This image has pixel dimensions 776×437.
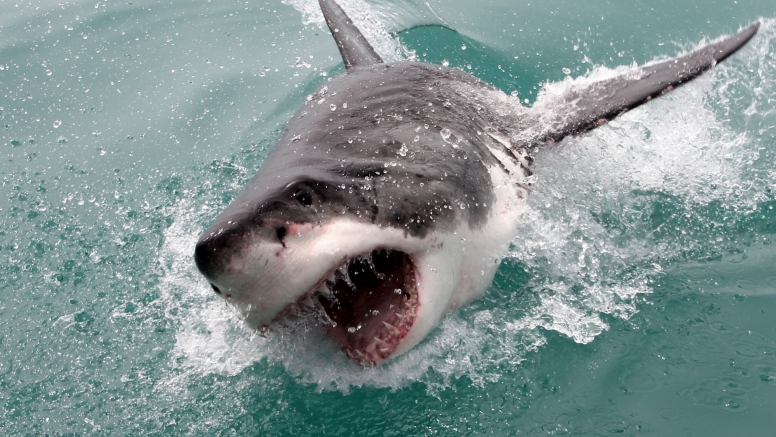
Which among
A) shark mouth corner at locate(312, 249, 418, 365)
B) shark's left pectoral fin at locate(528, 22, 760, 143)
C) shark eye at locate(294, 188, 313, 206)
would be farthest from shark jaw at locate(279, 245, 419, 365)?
shark's left pectoral fin at locate(528, 22, 760, 143)

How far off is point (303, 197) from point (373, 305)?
1.56 feet

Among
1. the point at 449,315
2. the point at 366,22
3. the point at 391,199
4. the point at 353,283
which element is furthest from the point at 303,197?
the point at 366,22

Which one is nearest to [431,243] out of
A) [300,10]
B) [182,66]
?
[182,66]

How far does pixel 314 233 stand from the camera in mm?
1691

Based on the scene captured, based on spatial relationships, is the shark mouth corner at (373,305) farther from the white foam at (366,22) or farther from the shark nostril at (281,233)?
the white foam at (366,22)

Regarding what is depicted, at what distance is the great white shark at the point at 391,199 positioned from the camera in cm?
166

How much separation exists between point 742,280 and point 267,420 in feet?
6.71

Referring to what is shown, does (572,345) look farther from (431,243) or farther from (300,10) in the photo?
(300,10)

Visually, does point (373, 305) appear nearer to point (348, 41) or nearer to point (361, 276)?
point (361, 276)

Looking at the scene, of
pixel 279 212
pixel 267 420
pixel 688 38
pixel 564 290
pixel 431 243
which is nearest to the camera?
pixel 279 212

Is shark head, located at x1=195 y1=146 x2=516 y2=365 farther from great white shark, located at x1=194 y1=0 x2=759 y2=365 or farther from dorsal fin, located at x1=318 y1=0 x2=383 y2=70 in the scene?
dorsal fin, located at x1=318 y1=0 x2=383 y2=70

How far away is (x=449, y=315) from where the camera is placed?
2.42 meters

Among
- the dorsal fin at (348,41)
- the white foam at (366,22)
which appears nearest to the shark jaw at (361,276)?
the dorsal fin at (348,41)

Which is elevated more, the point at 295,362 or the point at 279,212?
the point at 279,212
